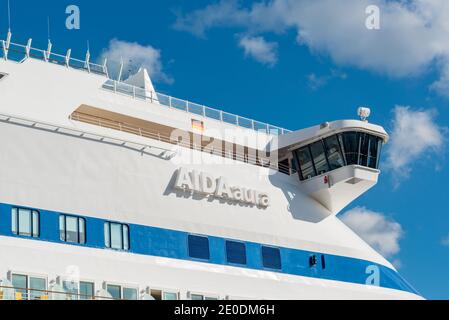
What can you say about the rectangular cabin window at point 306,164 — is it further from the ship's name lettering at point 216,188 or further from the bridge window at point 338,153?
the ship's name lettering at point 216,188

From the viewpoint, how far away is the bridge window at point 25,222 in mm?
32406

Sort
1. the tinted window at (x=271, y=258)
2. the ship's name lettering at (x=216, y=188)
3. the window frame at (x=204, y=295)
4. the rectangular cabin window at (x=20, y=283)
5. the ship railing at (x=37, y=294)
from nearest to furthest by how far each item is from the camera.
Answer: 1. the ship railing at (x=37, y=294)
2. the rectangular cabin window at (x=20, y=283)
3. the window frame at (x=204, y=295)
4. the ship's name lettering at (x=216, y=188)
5. the tinted window at (x=271, y=258)

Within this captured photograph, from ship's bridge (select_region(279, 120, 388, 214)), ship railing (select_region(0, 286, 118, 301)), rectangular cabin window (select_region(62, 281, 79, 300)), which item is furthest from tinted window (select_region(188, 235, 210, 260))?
ship's bridge (select_region(279, 120, 388, 214))

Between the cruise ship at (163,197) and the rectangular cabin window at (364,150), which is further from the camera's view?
the rectangular cabin window at (364,150)

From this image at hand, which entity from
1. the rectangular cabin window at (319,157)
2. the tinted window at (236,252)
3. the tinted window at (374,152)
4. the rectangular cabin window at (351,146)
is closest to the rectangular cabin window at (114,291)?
the tinted window at (236,252)

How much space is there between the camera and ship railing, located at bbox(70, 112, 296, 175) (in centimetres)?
3912

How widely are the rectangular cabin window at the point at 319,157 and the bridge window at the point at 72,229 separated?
576 inches

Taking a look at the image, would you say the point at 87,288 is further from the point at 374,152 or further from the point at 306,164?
the point at 374,152

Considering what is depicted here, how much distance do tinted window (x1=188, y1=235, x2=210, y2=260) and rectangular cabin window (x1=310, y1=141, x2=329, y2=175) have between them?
8987 millimetres

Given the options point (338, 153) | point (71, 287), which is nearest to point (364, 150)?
point (338, 153)

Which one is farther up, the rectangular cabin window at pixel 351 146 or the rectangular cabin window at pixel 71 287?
the rectangular cabin window at pixel 351 146
